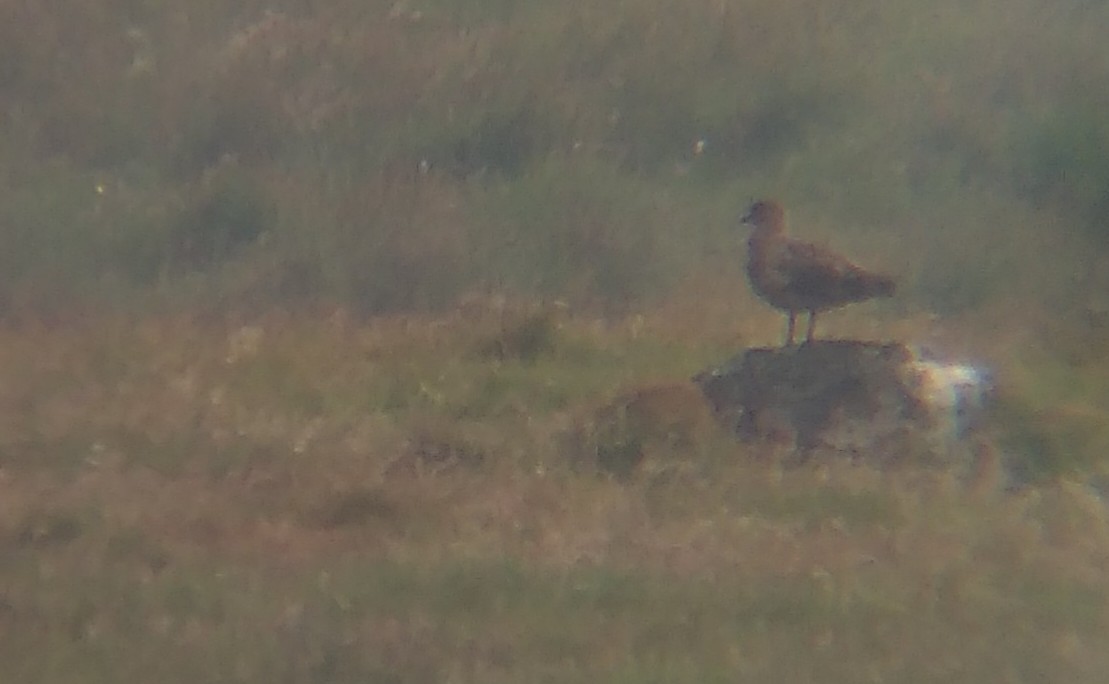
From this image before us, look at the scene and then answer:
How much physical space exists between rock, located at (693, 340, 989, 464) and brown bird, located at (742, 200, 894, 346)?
0.32 m

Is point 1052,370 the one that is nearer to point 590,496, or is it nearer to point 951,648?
point 590,496

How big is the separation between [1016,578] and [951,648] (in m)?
→ 1.14

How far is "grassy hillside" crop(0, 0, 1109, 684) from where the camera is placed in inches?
283

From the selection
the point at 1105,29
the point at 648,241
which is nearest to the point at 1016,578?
the point at 648,241

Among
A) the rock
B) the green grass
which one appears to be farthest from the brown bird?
the green grass

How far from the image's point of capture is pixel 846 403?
32.9 feet

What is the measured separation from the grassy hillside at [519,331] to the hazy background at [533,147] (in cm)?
5

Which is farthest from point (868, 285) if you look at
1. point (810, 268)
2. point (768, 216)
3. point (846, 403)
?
point (768, 216)

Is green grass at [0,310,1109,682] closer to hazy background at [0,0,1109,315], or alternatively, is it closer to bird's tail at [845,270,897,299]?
bird's tail at [845,270,897,299]

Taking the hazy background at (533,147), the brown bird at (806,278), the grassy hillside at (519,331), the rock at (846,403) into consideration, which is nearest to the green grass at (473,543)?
the grassy hillside at (519,331)

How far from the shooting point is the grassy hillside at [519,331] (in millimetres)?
7188

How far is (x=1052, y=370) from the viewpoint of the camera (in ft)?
39.0

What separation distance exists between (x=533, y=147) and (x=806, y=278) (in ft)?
20.9

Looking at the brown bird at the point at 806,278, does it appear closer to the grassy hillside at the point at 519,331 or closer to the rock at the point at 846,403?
the rock at the point at 846,403
